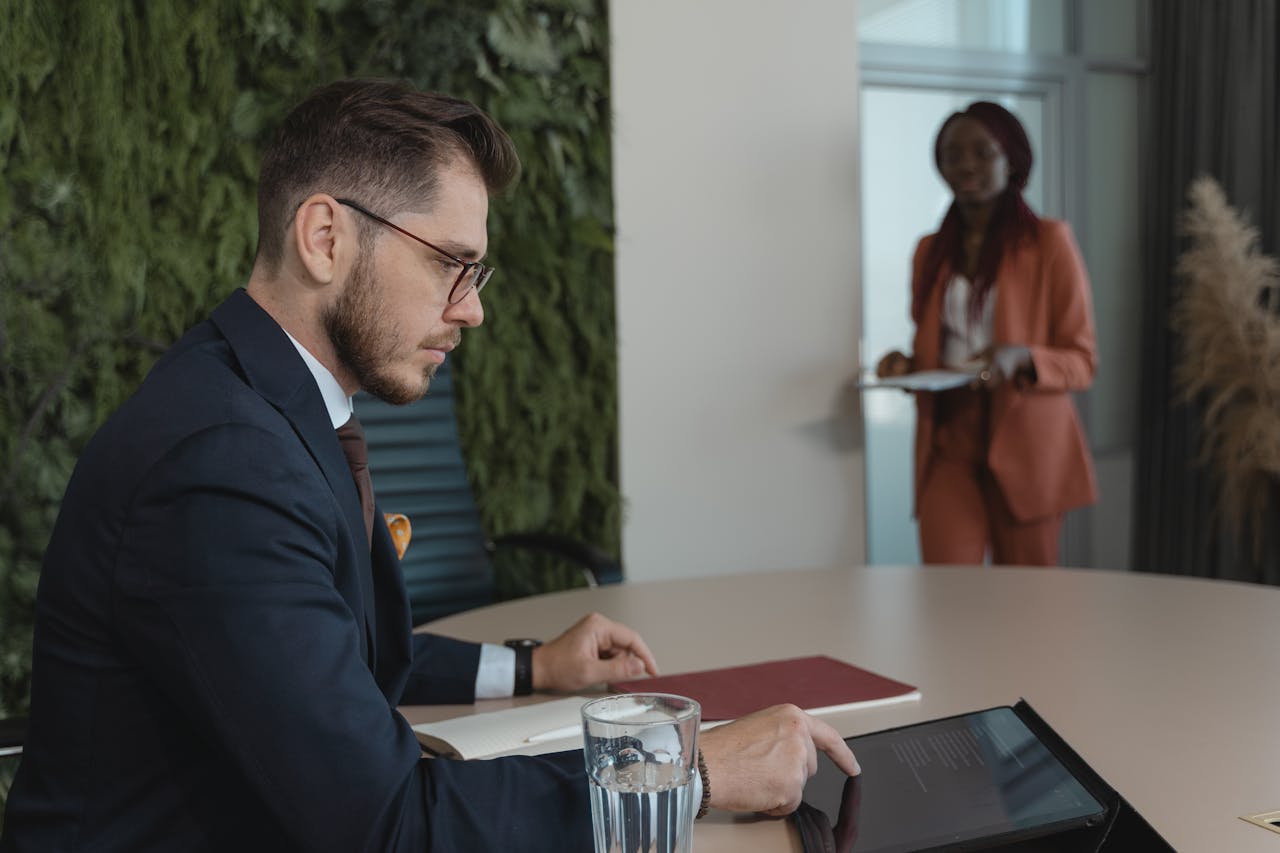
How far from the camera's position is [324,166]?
3.81 feet

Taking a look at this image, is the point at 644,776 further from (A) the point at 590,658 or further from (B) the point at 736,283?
(B) the point at 736,283

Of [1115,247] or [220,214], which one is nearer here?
[220,214]

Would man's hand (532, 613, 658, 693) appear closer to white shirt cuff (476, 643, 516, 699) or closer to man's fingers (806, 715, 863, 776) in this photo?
white shirt cuff (476, 643, 516, 699)

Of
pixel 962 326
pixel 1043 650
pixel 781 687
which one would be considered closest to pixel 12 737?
pixel 781 687

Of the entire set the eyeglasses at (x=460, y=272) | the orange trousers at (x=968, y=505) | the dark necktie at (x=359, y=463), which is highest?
the eyeglasses at (x=460, y=272)

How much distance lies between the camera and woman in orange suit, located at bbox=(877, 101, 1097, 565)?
296cm

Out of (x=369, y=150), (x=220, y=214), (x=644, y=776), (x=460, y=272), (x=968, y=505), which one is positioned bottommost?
(x=968, y=505)

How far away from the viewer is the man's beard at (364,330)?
1143mm

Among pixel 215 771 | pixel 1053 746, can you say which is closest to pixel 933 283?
pixel 1053 746

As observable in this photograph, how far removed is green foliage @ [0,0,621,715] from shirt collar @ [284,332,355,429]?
70.1 inches

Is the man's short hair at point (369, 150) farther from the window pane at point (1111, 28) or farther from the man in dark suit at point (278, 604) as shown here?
the window pane at point (1111, 28)

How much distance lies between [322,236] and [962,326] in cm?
226

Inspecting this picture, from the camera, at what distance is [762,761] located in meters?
1.01

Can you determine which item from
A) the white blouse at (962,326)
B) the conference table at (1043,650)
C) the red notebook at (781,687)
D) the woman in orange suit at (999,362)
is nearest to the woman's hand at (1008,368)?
the woman in orange suit at (999,362)
